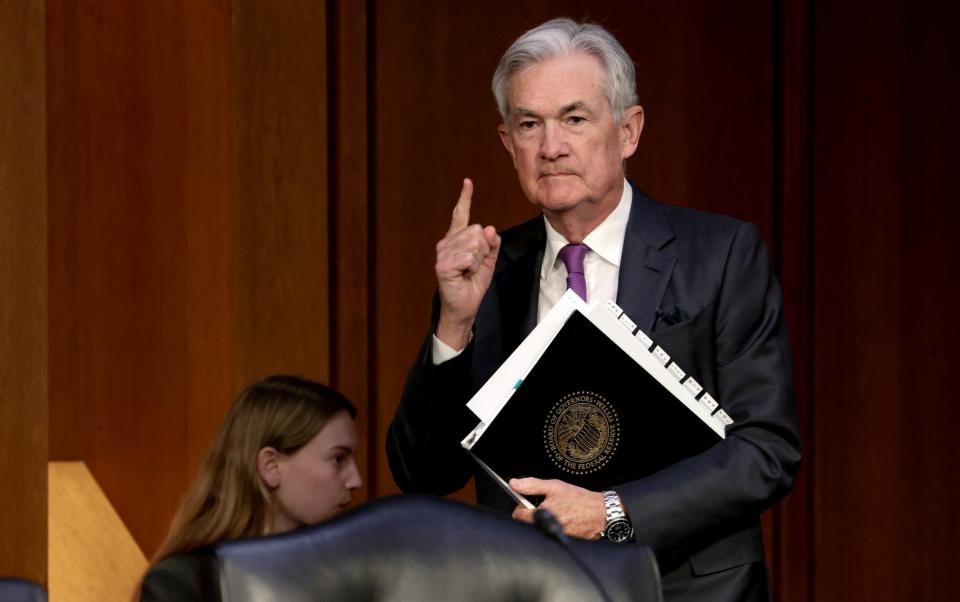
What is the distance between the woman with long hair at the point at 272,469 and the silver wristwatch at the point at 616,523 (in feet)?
1.98

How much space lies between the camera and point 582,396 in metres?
2.35

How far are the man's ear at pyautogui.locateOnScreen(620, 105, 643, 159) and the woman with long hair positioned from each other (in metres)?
0.76

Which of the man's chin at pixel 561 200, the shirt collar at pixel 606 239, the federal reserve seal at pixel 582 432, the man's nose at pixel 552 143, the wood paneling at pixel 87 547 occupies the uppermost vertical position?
the man's nose at pixel 552 143

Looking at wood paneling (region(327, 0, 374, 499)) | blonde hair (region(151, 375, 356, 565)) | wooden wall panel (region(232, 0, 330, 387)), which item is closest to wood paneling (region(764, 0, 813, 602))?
wood paneling (region(327, 0, 374, 499))

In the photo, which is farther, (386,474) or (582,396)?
(386,474)

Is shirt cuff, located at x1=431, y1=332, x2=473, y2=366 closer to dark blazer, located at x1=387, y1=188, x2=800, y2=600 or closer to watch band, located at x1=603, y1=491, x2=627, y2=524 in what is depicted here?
dark blazer, located at x1=387, y1=188, x2=800, y2=600

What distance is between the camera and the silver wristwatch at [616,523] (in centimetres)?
228

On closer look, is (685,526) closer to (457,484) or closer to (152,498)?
(457,484)

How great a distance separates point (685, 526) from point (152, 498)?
2.12 m

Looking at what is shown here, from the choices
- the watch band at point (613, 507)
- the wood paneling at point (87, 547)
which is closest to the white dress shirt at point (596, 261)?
the watch band at point (613, 507)

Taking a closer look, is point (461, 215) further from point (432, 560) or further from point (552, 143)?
point (432, 560)

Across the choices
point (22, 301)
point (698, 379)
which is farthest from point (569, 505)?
point (22, 301)

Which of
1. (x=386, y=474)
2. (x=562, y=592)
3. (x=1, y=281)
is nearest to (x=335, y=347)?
(x=386, y=474)

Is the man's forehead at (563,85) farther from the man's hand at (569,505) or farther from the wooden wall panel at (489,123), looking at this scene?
the wooden wall panel at (489,123)
